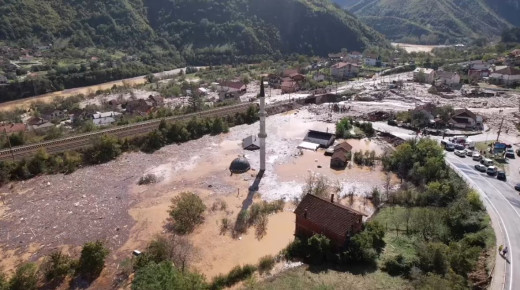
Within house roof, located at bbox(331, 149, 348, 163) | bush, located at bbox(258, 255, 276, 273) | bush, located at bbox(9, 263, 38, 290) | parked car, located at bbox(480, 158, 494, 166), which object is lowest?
bush, located at bbox(258, 255, 276, 273)

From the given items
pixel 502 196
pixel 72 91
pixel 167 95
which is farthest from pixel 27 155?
pixel 72 91

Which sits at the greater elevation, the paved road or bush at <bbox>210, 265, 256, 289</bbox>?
the paved road

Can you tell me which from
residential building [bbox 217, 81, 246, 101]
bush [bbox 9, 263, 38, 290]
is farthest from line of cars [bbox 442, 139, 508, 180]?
residential building [bbox 217, 81, 246, 101]

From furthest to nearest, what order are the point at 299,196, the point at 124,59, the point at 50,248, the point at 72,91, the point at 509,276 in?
the point at 124,59 < the point at 72,91 < the point at 299,196 < the point at 50,248 < the point at 509,276

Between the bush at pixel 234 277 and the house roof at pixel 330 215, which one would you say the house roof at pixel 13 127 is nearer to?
the bush at pixel 234 277

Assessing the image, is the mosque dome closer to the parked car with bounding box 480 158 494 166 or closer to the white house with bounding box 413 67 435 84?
the parked car with bounding box 480 158 494 166

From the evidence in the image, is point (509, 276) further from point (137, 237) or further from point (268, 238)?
point (137, 237)
